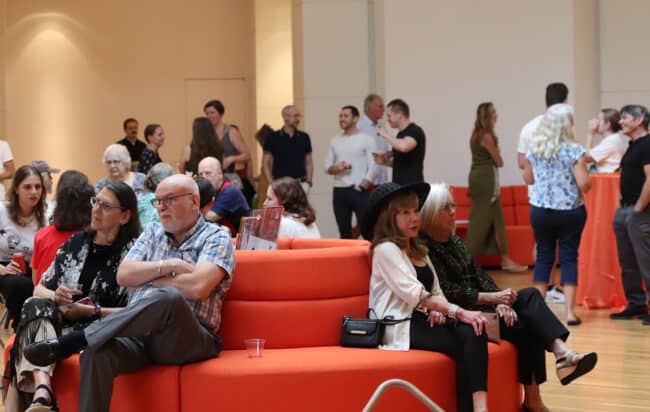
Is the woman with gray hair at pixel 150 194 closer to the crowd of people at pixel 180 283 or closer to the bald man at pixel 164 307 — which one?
the crowd of people at pixel 180 283

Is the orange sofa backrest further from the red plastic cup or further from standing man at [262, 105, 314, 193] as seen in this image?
standing man at [262, 105, 314, 193]

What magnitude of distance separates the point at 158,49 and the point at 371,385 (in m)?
12.0

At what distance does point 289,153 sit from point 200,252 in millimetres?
6432

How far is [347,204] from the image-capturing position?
35.9 feet

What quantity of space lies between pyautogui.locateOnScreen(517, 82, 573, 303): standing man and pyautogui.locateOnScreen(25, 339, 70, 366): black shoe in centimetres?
488

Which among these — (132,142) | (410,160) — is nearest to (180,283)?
(410,160)

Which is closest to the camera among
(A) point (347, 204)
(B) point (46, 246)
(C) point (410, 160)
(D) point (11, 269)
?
(B) point (46, 246)

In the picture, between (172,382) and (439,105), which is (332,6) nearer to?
(439,105)

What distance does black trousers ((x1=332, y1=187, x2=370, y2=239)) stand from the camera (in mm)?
10867

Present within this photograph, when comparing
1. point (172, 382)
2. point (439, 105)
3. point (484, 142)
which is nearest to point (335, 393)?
point (172, 382)

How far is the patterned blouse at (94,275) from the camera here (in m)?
5.36

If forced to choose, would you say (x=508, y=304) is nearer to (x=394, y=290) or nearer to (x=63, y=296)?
(x=394, y=290)

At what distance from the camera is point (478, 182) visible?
11.7m

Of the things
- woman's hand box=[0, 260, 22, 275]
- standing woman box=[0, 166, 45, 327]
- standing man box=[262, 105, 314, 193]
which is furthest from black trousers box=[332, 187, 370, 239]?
woman's hand box=[0, 260, 22, 275]
